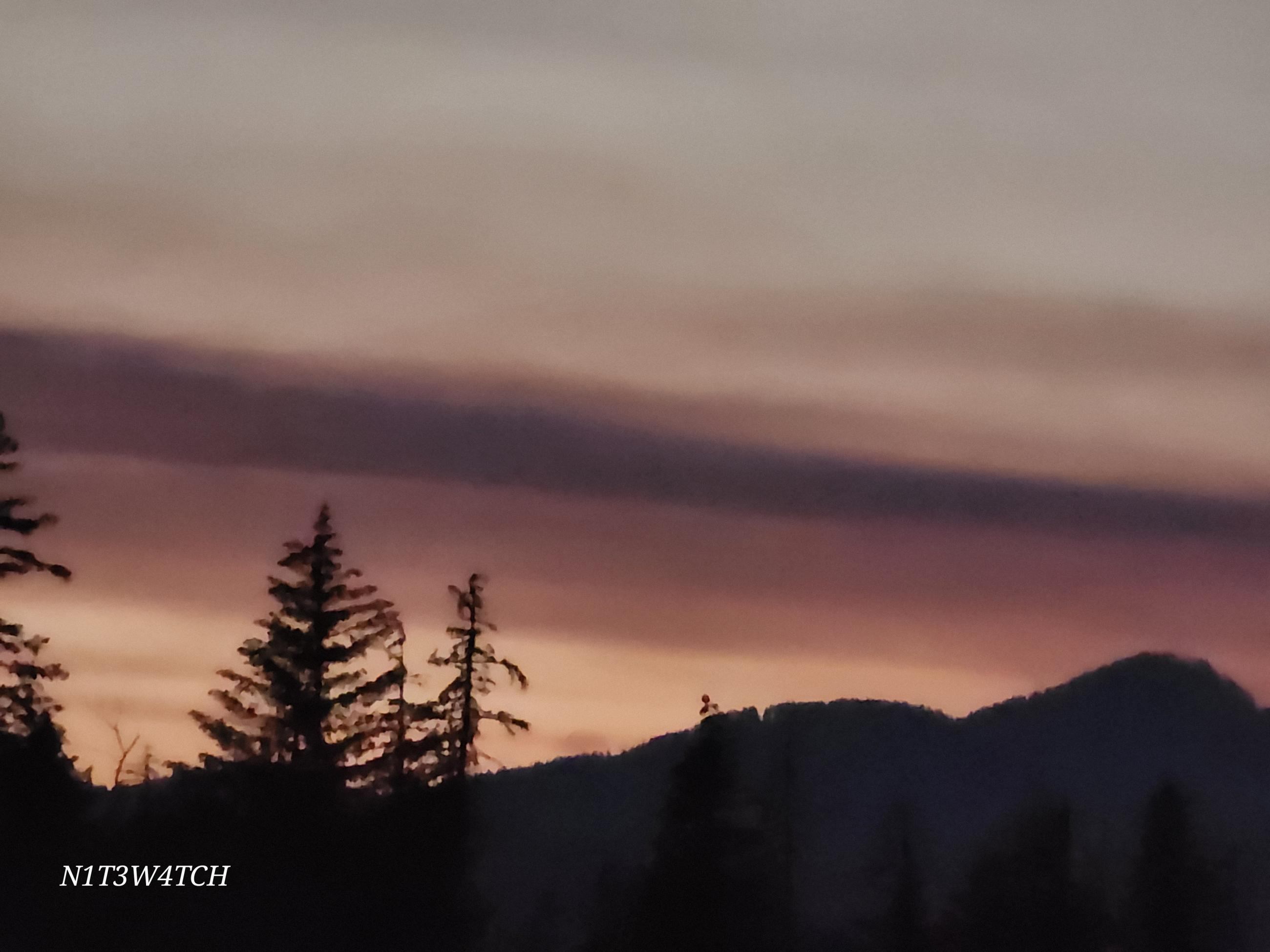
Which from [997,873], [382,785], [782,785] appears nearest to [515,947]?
[782,785]

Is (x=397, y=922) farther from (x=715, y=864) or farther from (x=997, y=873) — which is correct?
(x=997, y=873)

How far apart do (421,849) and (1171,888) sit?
32468mm

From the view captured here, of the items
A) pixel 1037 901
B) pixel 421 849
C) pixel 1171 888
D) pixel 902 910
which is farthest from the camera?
pixel 1171 888

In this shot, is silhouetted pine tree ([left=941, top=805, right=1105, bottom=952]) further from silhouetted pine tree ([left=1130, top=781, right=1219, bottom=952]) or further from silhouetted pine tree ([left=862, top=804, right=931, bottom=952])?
silhouetted pine tree ([left=1130, top=781, right=1219, bottom=952])

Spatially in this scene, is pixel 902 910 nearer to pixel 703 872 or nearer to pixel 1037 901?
pixel 1037 901

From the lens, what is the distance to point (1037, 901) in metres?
69.9

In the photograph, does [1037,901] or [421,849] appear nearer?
[421,849]

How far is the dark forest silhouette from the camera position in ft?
148

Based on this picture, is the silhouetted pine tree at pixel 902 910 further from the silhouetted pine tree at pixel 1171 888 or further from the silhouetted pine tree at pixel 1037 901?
the silhouetted pine tree at pixel 1171 888

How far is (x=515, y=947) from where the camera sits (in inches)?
2977

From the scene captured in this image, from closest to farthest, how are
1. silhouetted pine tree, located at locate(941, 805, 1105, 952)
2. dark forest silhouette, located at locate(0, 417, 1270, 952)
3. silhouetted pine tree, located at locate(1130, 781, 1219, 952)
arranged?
dark forest silhouette, located at locate(0, 417, 1270, 952), silhouetted pine tree, located at locate(941, 805, 1105, 952), silhouetted pine tree, located at locate(1130, 781, 1219, 952)

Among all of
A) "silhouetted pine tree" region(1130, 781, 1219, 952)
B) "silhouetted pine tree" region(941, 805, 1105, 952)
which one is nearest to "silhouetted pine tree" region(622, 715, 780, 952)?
"silhouetted pine tree" region(941, 805, 1105, 952)

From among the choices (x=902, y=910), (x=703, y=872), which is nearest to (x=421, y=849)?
(x=703, y=872)

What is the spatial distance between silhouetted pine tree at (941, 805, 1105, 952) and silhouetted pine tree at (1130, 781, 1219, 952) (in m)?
2.48
